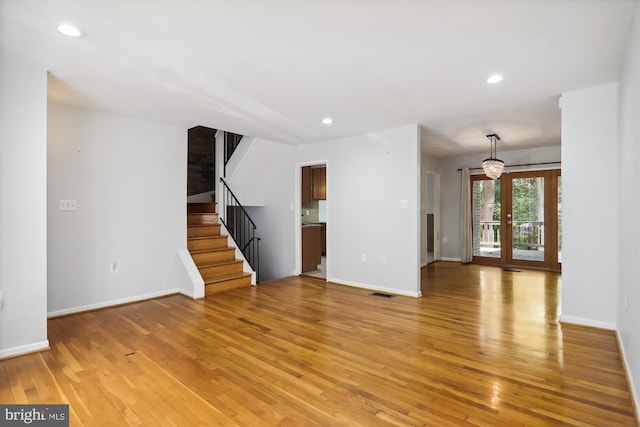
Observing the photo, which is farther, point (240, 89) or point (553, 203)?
point (553, 203)

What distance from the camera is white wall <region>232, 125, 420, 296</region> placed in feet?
15.7

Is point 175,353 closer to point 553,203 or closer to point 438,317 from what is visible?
point 438,317

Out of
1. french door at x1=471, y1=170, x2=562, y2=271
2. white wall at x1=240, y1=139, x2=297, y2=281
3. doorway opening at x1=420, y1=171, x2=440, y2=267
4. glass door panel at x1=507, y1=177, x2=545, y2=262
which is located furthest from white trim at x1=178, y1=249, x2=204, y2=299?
glass door panel at x1=507, y1=177, x2=545, y2=262

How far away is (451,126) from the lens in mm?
4855

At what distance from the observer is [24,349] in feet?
9.26

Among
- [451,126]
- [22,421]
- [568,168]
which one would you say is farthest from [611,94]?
[22,421]

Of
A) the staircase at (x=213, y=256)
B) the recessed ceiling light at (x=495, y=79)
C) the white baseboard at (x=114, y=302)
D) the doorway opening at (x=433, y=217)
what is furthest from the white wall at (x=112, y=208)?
the doorway opening at (x=433, y=217)

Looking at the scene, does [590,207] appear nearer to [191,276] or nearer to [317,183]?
[191,276]

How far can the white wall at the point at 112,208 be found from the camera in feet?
12.6

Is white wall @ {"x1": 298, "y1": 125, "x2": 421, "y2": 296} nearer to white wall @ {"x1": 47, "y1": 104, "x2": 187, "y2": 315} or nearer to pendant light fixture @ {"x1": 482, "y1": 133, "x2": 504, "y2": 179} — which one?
pendant light fixture @ {"x1": 482, "y1": 133, "x2": 504, "y2": 179}

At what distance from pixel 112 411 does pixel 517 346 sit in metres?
3.16

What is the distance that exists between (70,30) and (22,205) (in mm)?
1533

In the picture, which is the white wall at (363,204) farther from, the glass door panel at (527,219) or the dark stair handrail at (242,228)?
the glass door panel at (527,219)

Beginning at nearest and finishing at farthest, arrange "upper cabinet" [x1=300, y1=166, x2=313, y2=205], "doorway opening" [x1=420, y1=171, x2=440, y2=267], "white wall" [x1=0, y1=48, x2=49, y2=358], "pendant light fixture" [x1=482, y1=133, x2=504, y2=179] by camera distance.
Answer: "white wall" [x1=0, y1=48, x2=49, y2=358]
"pendant light fixture" [x1=482, y1=133, x2=504, y2=179]
"upper cabinet" [x1=300, y1=166, x2=313, y2=205]
"doorway opening" [x1=420, y1=171, x2=440, y2=267]
